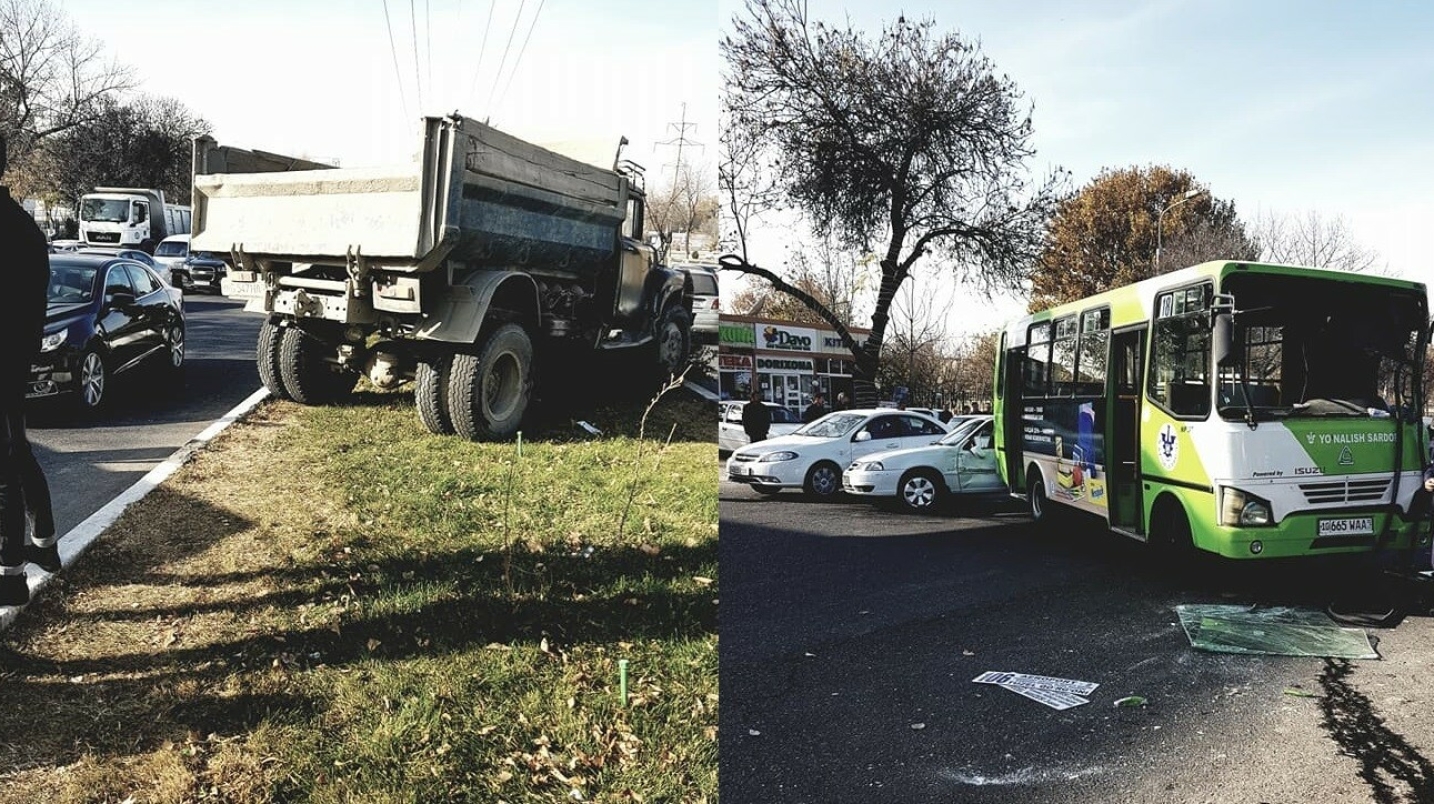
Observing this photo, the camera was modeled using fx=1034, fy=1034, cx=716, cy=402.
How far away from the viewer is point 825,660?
3.93 meters

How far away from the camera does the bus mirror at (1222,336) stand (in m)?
4.82

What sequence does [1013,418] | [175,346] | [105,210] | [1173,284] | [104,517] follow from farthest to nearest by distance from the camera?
[175,346] → [1013,418] → [1173,284] → [105,210] → [104,517]

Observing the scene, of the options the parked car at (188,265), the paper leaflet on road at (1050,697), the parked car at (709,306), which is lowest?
the paper leaflet on road at (1050,697)

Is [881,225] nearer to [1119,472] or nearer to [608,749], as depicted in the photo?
[608,749]

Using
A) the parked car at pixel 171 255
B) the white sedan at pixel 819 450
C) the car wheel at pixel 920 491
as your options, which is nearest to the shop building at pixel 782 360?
the white sedan at pixel 819 450

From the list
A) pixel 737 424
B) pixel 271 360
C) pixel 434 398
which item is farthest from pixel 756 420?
pixel 271 360

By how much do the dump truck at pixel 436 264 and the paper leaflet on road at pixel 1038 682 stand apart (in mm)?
2629

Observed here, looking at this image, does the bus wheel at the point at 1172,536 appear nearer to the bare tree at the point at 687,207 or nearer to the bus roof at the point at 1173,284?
the bus roof at the point at 1173,284

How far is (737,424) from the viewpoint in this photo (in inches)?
93.8

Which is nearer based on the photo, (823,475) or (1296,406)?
(823,475)

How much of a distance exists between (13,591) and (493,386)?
4458 millimetres

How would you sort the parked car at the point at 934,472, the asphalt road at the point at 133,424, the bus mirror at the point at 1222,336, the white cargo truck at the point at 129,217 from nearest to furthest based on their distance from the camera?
the white cargo truck at the point at 129,217, the asphalt road at the point at 133,424, the bus mirror at the point at 1222,336, the parked car at the point at 934,472

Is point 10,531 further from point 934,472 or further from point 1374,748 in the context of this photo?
point 934,472

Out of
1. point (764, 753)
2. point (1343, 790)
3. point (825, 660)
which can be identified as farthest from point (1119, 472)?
point (764, 753)
